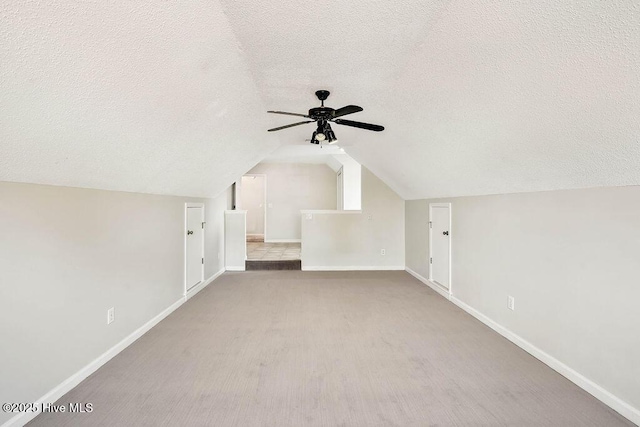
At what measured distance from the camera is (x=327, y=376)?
225cm

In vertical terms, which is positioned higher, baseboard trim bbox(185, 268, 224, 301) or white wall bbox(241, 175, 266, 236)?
white wall bbox(241, 175, 266, 236)

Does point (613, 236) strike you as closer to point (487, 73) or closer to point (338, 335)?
point (487, 73)

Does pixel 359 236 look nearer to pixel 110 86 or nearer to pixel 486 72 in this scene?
pixel 486 72

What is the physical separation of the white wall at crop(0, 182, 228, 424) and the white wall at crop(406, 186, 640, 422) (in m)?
3.54

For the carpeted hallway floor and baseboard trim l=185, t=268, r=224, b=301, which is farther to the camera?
baseboard trim l=185, t=268, r=224, b=301

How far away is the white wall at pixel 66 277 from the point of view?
5.55ft

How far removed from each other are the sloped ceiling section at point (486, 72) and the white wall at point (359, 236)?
3116 mm

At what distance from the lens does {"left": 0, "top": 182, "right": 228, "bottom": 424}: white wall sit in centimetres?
169

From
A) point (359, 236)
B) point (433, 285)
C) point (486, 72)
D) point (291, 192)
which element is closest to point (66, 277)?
point (486, 72)

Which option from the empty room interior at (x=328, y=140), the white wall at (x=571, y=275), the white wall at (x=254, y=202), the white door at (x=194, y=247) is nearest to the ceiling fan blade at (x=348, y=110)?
the empty room interior at (x=328, y=140)

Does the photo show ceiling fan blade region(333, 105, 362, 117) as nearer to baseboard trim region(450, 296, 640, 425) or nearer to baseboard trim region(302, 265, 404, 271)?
baseboard trim region(450, 296, 640, 425)

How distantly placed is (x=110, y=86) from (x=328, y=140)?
1766mm

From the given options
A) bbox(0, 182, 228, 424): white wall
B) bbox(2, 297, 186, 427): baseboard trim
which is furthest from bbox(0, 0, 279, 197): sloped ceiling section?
bbox(2, 297, 186, 427): baseboard trim

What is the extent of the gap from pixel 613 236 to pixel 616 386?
0.93 m
